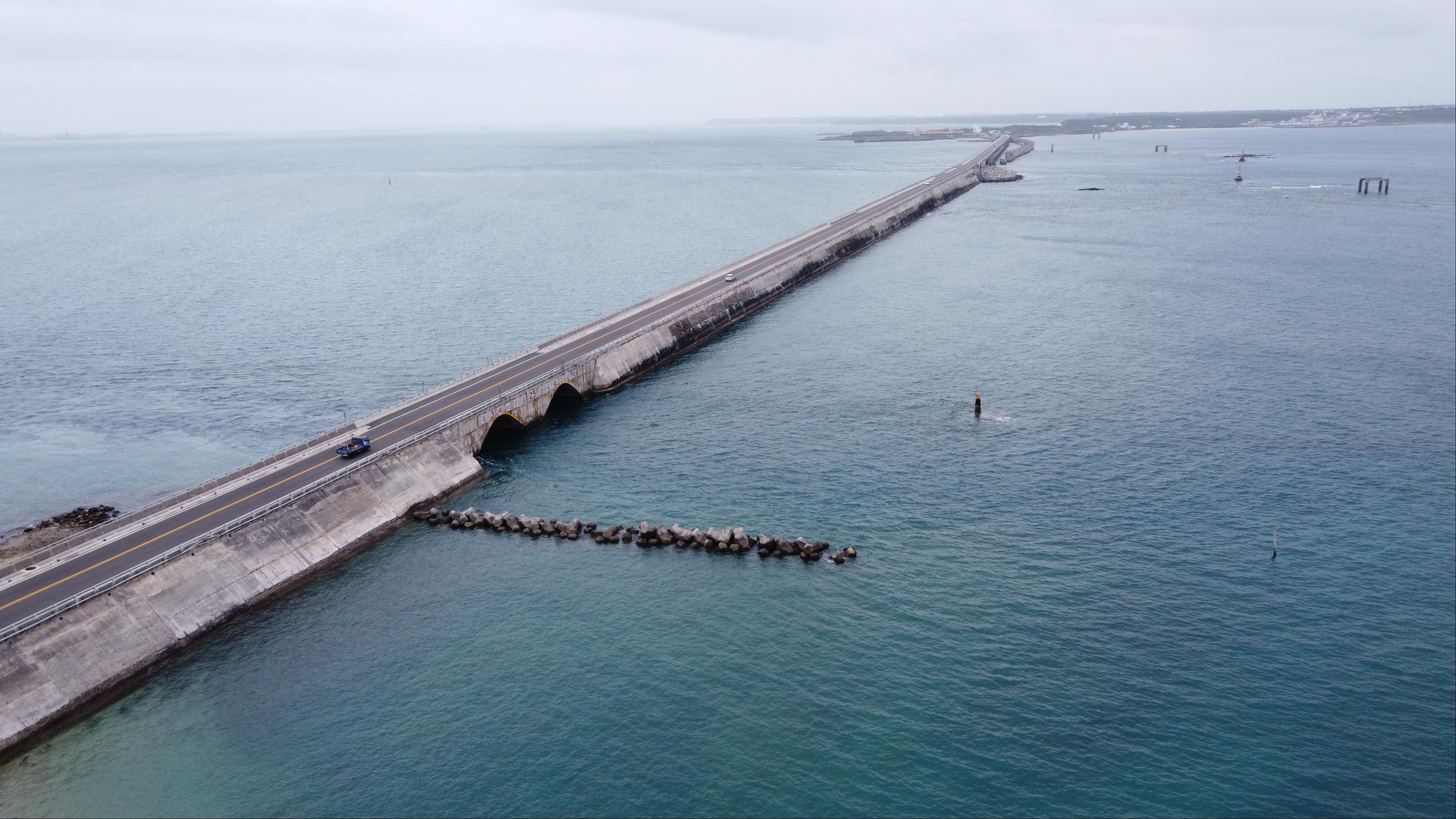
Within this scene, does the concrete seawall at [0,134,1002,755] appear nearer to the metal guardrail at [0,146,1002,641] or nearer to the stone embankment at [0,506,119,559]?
the metal guardrail at [0,146,1002,641]

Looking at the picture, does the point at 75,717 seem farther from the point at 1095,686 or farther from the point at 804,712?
the point at 1095,686

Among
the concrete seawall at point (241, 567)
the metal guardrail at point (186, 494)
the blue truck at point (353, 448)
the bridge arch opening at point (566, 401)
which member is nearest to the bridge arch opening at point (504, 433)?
the concrete seawall at point (241, 567)

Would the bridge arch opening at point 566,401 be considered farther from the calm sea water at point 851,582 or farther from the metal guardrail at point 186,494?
the metal guardrail at point 186,494

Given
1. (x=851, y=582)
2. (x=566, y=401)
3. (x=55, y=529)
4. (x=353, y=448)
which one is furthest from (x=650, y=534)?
(x=55, y=529)

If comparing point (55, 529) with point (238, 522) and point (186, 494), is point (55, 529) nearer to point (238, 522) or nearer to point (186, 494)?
point (186, 494)

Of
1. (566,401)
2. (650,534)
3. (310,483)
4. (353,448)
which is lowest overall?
(650,534)

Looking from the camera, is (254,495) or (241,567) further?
(254,495)

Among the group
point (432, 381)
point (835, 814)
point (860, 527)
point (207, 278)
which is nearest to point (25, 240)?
point (207, 278)

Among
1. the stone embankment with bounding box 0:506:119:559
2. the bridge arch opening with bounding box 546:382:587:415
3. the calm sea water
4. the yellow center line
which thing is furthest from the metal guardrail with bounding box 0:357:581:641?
the stone embankment with bounding box 0:506:119:559
